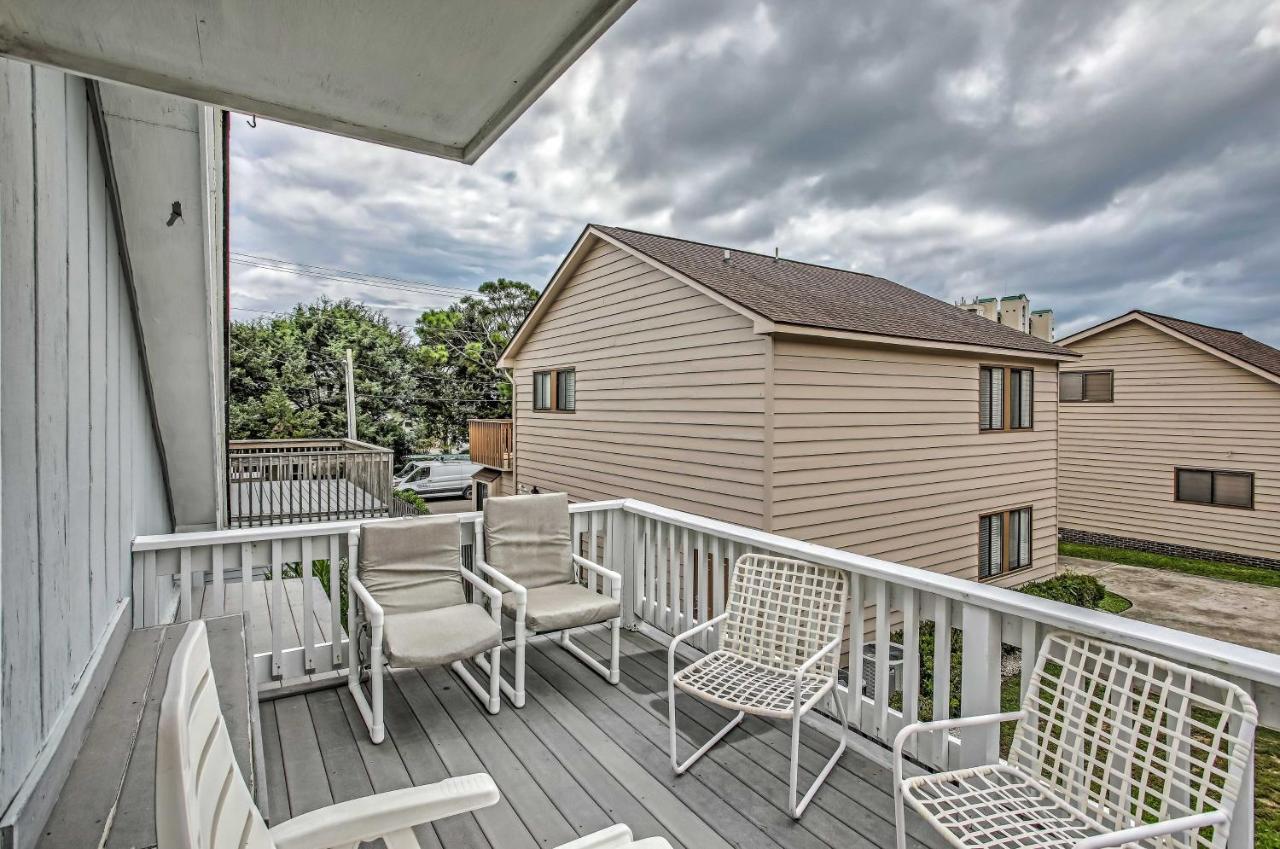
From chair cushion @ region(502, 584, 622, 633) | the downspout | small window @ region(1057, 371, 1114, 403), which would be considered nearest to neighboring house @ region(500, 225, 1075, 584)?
chair cushion @ region(502, 584, 622, 633)

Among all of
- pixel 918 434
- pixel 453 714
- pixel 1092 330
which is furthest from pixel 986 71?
pixel 453 714

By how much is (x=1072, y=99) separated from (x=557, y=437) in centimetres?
993

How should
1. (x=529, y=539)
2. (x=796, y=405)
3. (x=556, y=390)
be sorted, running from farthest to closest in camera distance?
(x=556, y=390)
(x=796, y=405)
(x=529, y=539)

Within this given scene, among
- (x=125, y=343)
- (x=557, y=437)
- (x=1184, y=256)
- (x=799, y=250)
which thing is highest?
(x=799, y=250)

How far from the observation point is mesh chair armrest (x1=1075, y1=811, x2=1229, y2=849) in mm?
1400

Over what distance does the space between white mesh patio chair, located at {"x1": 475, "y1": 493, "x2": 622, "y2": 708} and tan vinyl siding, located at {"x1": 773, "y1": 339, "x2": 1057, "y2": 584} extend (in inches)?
131

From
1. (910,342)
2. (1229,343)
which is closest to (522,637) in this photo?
(910,342)

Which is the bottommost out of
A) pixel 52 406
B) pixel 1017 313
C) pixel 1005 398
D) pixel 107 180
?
pixel 52 406

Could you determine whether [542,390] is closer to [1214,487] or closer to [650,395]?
[650,395]

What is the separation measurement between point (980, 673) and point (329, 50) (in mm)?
2944

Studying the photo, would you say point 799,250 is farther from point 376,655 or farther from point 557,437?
point 376,655

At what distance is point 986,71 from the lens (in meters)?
8.19

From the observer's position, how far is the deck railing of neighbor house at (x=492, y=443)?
12.8 m

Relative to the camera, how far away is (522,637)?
329 cm
